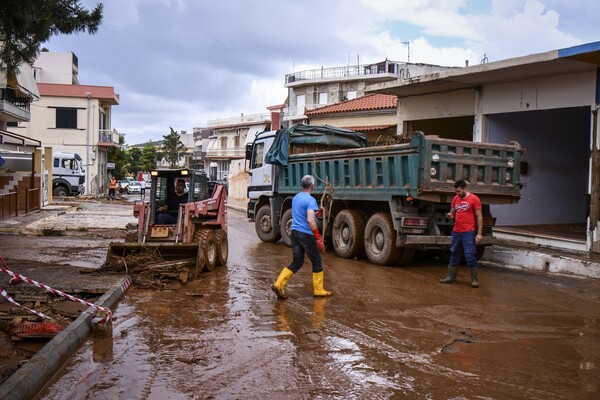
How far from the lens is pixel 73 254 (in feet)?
42.5

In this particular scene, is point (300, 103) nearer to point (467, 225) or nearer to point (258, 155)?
point (258, 155)

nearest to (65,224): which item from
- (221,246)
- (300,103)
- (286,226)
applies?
(286,226)

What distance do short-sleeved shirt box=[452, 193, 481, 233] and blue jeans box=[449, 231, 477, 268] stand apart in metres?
0.09

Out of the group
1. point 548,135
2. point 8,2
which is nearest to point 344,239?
point 548,135

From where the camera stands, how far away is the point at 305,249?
Answer: 876 cm

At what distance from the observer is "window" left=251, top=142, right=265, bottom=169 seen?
16.6 meters

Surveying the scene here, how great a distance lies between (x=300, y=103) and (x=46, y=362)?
5654 centimetres

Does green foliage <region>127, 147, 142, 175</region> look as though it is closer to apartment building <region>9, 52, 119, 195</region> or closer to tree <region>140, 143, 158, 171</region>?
tree <region>140, 143, 158, 171</region>

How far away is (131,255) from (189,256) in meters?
0.97

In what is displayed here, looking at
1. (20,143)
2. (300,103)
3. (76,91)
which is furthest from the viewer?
(300,103)

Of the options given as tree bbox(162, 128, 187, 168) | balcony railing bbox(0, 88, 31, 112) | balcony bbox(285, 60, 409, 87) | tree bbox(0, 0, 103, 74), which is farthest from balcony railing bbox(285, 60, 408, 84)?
tree bbox(0, 0, 103, 74)

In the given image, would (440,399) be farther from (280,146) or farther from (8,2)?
(280,146)

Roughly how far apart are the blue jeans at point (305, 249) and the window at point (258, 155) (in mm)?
8056

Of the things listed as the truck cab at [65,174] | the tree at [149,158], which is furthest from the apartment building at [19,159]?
the tree at [149,158]
